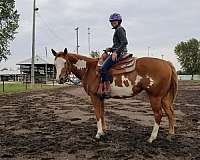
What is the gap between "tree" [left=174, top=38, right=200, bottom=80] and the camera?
113875mm

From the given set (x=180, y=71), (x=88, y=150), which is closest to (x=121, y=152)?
(x=88, y=150)

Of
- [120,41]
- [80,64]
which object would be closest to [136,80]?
[120,41]

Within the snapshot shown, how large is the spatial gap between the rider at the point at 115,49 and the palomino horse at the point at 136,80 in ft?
0.58

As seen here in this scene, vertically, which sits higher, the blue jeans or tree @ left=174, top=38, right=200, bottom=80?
tree @ left=174, top=38, right=200, bottom=80

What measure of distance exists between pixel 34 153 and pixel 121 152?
156 cm

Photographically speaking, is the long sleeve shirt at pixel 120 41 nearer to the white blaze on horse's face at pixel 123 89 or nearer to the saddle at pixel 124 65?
the saddle at pixel 124 65

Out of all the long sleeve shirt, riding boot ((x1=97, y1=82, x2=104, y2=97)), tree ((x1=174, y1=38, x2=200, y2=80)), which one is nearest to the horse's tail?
the long sleeve shirt

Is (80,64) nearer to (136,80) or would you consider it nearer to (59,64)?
(59,64)

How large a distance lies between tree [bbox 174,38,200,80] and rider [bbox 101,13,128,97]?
355 ft

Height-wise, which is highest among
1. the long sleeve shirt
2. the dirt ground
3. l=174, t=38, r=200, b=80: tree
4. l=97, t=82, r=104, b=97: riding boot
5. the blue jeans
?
l=174, t=38, r=200, b=80: tree

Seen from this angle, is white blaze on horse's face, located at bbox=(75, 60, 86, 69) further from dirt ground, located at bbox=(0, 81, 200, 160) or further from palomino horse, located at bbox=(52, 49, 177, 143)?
dirt ground, located at bbox=(0, 81, 200, 160)

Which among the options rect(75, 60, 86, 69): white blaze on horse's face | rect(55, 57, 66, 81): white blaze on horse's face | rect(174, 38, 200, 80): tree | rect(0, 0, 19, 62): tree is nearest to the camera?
rect(55, 57, 66, 81): white blaze on horse's face

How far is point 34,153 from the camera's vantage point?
6.88 metres

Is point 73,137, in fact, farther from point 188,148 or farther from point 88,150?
point 188,148
